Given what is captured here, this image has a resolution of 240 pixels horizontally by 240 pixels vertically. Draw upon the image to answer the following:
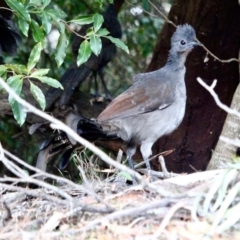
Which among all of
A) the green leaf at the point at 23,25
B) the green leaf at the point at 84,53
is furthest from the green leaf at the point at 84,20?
the green leaf at the point at 23,25

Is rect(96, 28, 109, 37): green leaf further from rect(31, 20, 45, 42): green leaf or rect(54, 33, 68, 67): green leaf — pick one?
rect(31, 20, 45, 42): green leaf

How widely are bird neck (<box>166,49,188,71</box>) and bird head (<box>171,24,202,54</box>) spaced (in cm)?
4

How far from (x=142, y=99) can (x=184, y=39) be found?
53 cm

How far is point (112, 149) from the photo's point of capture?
18.9 feet

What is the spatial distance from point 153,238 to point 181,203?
0.21m

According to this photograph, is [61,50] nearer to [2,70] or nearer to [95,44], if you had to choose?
[95,44]

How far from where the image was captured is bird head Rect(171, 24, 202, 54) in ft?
16.4

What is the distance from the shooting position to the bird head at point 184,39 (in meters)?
5.00

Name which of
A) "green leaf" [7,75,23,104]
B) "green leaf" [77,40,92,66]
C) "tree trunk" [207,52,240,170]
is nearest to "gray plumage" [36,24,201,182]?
"tree trunk" [207,52,240,170]

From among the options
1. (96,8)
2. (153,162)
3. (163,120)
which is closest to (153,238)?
(163,120)

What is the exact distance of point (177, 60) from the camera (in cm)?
523

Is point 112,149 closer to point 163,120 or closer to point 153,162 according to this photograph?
point 153,162

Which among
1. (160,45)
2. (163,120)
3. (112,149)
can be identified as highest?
(160,45)

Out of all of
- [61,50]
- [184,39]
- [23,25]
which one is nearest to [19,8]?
[23,25]
